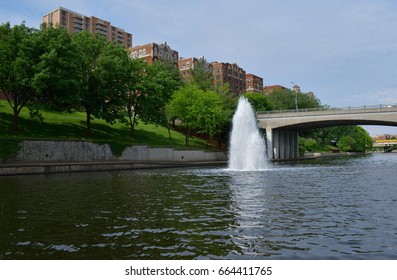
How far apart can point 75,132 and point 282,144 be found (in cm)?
4915

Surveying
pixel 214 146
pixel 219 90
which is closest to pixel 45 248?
pixel 214 146

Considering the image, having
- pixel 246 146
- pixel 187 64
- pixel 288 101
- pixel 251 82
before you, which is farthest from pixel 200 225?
pixel 251 82

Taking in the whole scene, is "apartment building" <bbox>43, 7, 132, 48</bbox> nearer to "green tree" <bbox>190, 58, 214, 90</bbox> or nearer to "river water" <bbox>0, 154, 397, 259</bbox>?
"green tree" <bbox>190, 58, 214, 90</bbox>

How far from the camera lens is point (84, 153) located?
38.9 meters

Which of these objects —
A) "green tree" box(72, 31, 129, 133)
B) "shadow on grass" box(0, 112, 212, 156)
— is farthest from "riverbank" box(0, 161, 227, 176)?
"green tree" box(72, 31, 129, 133)

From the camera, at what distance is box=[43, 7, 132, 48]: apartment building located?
152m

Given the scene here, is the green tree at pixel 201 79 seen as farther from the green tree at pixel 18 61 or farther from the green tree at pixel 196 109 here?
the green tree at pixel 18 61

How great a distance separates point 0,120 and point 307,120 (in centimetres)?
5321

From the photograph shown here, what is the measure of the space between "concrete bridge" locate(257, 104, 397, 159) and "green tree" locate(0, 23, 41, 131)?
48904 mm

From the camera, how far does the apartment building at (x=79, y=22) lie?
15212 cm

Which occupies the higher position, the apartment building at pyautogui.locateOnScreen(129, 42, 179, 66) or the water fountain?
the apartment building at pyautogui.locateOnScreen(129, 42, 179, 66)

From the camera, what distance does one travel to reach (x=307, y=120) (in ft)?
227

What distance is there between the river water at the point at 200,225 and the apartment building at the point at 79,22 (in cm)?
15159
